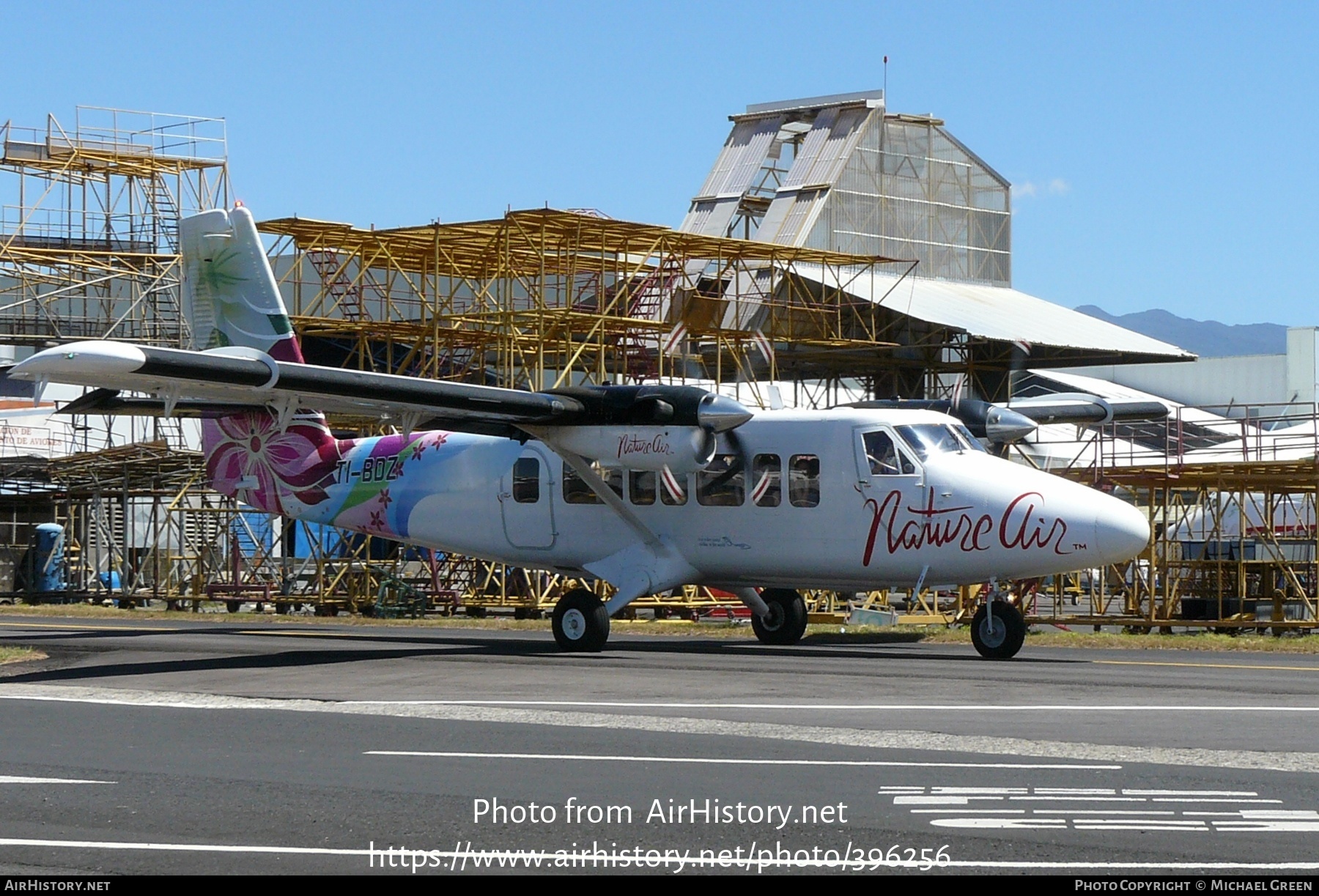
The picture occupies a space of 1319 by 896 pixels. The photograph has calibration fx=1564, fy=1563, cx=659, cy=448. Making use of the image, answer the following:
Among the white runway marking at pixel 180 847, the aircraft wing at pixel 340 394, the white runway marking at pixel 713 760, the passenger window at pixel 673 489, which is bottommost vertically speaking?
the white runway marking at pixel 713 760

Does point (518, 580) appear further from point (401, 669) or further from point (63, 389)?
point (63, 389)

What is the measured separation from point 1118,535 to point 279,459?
1335 cm

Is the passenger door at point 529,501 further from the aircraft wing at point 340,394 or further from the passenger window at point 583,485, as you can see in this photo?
the aircraft wing at point 340,394

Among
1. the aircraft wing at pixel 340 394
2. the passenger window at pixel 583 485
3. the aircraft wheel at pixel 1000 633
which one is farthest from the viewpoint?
the passenger window at pixel 583 485

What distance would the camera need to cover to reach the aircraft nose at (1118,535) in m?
19.2

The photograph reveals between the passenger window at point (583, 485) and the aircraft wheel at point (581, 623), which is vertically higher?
the passenger window at point (583, 485)

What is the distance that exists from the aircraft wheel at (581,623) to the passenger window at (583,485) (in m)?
1.74

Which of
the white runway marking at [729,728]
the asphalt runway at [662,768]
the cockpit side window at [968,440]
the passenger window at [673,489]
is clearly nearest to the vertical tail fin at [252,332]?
the passenger window at [673,489]

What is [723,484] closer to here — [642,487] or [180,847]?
[642,487]

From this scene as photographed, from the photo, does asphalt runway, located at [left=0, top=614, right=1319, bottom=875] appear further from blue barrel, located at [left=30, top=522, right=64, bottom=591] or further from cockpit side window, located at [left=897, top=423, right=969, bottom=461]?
blue barrel, located at [left=30, top=522, right=64, bottom=591]

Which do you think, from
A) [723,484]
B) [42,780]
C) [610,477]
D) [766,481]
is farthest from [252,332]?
[42,780]

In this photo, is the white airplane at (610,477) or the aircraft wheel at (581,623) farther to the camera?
the aircraft wheel at (581,623)

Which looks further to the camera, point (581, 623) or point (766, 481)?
point (766, 481)

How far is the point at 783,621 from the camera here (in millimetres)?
23844
